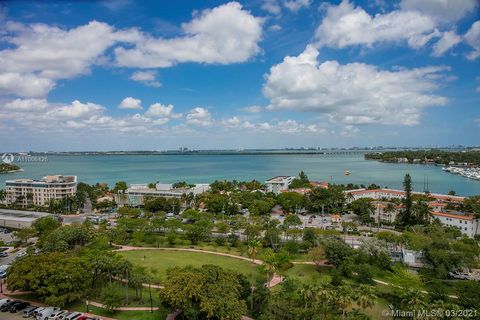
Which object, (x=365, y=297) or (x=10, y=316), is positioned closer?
(x=365, y=297)

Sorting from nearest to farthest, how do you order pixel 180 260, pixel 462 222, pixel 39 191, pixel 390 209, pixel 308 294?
1. pixel 308 294
2. pixel 180 260
3. pixel 462 222
4. pixel 390 209
5. pixel 39 191

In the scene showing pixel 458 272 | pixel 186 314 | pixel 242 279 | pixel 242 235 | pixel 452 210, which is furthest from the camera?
pixel 452 210

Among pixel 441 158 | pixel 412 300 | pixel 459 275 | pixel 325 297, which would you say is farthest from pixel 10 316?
pixel 441 158

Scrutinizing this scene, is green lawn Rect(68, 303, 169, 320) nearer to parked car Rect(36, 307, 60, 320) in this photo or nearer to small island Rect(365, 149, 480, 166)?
parked car Rect(36, 307, 60, 320)


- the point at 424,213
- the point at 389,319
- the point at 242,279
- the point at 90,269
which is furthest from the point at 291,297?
the point at 424,213

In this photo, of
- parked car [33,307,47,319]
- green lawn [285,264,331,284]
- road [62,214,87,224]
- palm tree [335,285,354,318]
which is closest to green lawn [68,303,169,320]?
parked car [33,307,47,319]

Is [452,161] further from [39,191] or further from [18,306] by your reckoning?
[18,306]

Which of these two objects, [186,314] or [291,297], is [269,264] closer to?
[291,297]
